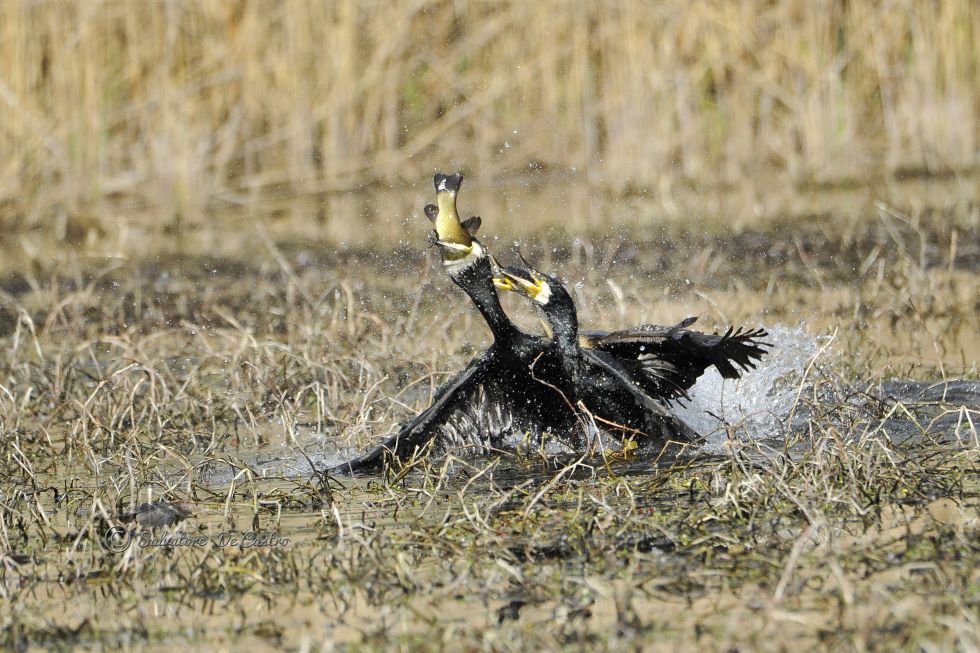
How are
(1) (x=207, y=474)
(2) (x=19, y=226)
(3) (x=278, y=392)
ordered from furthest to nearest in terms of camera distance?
(2) (x=19, y=226) → (3) (x=278, y=392) → (1) (x=207, y=474)

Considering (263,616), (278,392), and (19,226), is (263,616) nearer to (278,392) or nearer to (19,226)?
(278,392)

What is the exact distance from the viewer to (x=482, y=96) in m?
12.3

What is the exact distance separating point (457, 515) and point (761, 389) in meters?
2.11

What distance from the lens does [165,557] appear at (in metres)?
3.93

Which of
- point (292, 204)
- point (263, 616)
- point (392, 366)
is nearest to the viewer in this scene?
point (263, 616)

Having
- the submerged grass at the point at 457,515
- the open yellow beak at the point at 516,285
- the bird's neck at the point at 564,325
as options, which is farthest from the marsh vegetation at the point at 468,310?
the open yellow beak at the point at 516,285

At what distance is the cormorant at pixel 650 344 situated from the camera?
499 cm

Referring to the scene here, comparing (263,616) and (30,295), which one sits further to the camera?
(30,295)

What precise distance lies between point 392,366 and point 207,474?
1567 millimetres

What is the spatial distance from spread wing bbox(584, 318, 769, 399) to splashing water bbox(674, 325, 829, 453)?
286 millimetres

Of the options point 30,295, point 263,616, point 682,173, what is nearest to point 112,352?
point 30,295

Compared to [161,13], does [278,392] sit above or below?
below

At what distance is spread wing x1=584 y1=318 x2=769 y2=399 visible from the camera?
5.01m

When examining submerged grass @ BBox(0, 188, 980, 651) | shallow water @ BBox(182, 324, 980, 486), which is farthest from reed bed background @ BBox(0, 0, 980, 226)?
shallow water @ BBox(182, 324, 980, 486)
